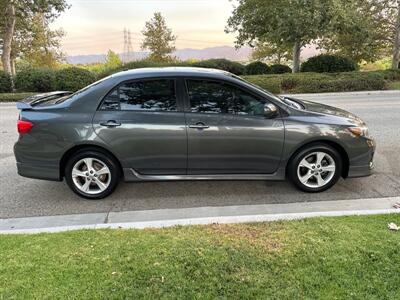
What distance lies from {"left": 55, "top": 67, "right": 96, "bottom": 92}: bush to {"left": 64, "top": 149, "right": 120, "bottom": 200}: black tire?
12975 mm

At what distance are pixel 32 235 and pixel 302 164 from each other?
3119 millimetres

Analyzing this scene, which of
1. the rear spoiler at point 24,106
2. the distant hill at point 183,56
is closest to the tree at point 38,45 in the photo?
the distant hill at point 183,56

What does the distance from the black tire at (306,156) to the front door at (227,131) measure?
23cm

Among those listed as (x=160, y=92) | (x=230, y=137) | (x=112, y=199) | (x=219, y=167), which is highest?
(x=160, y=92)

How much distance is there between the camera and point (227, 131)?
4555mm

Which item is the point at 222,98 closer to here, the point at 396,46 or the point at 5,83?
the point at 5,83

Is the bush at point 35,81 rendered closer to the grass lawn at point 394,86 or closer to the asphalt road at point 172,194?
the asphalt road at point 172,194

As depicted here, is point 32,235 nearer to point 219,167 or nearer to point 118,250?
point 118,250

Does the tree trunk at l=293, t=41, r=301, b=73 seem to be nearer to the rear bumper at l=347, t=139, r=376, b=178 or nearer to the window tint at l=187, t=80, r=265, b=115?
the rear bumper at l=347, t=139, r=376, b=178

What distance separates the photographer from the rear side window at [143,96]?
463 cm

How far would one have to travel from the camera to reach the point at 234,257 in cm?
302

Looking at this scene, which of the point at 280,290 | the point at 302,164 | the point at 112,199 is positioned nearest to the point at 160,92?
the point at 112,199

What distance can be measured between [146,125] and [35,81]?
14.6m

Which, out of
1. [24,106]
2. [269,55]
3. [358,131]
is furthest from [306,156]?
[269,55]
